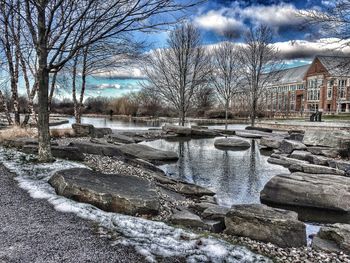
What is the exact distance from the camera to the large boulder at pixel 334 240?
4207 mm

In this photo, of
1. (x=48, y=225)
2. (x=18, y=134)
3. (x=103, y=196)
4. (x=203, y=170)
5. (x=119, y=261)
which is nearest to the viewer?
(x=119, y=261)

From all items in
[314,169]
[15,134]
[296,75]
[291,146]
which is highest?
[296,75]

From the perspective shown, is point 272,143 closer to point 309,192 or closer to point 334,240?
point 309,192

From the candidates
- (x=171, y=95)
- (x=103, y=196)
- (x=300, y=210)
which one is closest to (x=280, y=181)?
(x=300, y=210)

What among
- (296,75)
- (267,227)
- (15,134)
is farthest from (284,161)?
(296,75)

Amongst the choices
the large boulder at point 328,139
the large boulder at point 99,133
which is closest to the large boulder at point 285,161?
the large boulder at point 328,139

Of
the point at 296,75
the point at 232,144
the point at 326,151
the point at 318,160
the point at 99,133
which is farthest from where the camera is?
the point at 296,75

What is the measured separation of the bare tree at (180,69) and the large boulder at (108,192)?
21.0m

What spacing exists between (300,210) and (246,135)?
1612 cm

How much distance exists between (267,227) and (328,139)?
11179 mm

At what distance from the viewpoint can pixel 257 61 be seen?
29.1 m

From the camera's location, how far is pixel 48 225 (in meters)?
4.00

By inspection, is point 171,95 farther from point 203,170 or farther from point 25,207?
point 25,207

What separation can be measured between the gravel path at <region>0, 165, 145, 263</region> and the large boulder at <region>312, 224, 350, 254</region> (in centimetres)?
261
